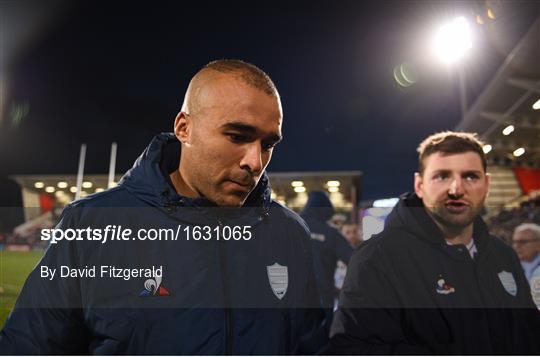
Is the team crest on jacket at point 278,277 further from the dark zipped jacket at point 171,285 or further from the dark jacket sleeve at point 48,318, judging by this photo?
the dark jacket sleeve at point 48,318

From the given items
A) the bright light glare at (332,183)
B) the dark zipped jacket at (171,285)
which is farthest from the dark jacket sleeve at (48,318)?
the bright light glare at (332,183)

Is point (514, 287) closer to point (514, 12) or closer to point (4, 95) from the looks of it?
point (514, 12)

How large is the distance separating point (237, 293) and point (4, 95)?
9298mm

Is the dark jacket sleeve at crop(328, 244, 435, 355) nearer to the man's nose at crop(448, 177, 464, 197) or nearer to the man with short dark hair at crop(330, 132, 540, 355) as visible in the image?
the man with short dark hair at crop(330, 132, 540, 355)

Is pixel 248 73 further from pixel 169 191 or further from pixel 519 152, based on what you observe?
pixel 519 152

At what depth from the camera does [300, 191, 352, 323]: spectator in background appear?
3.82ft

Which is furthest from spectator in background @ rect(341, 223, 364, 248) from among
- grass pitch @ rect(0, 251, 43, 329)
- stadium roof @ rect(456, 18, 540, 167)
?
stadium roof @ rect(456, 18, 540, 167)

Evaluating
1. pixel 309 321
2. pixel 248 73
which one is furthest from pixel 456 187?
pixel 248 73

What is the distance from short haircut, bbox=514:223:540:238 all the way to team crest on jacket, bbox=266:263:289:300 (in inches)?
31.9

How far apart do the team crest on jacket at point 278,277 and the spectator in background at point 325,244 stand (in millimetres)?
101

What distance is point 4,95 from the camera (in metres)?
8.43

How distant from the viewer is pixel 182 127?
1075 millimetres

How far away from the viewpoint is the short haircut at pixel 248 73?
100cm

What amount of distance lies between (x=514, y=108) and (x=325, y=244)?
317 inches
